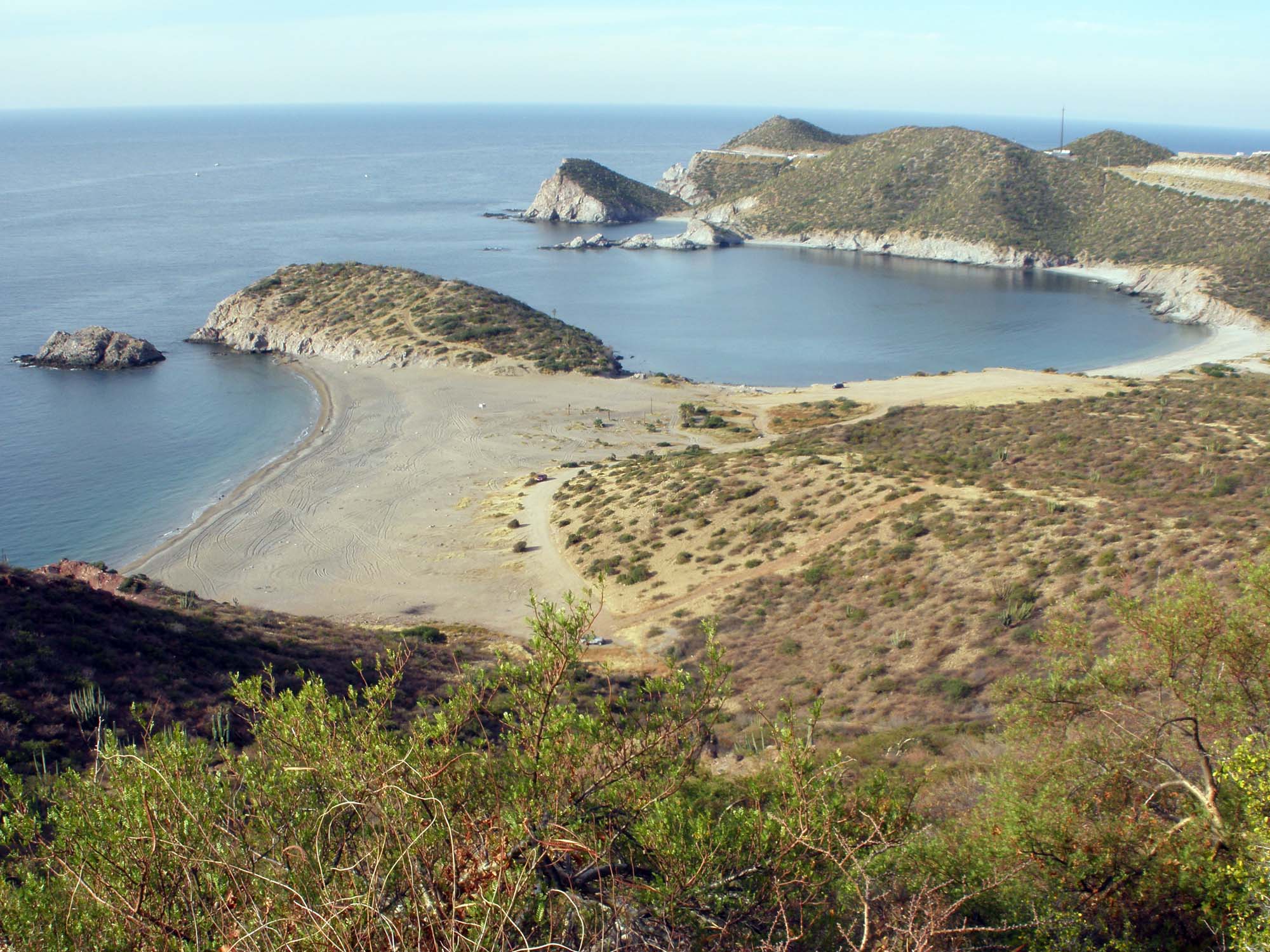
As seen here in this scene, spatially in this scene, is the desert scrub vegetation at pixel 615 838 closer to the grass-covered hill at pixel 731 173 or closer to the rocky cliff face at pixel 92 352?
the rocky cliff face at pixel 92 352

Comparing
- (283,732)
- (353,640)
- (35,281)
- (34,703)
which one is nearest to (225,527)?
(353,640)

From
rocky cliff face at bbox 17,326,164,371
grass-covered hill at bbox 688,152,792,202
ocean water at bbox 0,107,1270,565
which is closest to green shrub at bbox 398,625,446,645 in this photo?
ocean water at bbox 0,107,1270,565

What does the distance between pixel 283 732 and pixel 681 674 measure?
3136mm

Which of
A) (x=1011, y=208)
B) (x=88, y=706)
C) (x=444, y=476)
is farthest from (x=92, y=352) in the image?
(x=1011, y=208)

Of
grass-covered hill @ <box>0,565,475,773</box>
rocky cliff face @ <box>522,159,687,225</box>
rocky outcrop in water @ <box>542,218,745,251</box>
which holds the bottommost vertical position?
grass-covered hill @ <box>0,565,475,773</box>

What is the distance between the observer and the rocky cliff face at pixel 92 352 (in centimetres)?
5872

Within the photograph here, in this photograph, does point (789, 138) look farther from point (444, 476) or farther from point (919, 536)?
point (919, 536)

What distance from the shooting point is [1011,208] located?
103750mm

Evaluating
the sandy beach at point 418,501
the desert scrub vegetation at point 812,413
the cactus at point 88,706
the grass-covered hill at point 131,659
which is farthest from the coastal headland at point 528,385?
the cactus at point 88,706

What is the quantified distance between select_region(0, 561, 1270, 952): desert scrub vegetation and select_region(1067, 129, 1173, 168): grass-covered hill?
13023 centimetres

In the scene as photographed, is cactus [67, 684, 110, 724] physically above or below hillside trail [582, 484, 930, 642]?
above

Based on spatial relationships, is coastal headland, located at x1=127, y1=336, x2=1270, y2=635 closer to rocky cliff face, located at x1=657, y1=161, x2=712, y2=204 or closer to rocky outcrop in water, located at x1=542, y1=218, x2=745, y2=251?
rocky outcrop in water, located at x1=542, y1=218, x2=745, y2=251

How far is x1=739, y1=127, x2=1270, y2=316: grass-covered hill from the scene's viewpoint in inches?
3300

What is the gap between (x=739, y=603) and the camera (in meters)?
24.0
